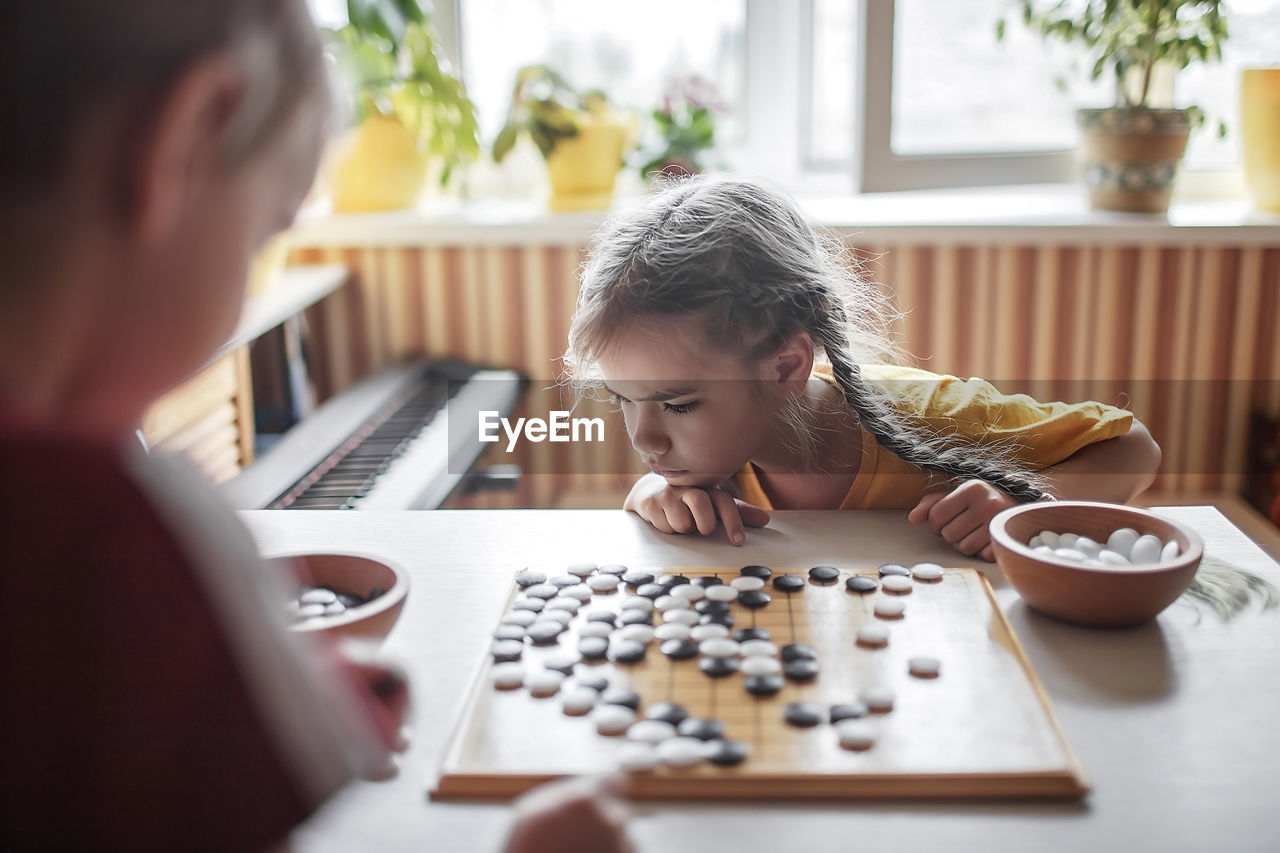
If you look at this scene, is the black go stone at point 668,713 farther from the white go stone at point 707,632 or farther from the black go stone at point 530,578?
the black go stone at point 530,578

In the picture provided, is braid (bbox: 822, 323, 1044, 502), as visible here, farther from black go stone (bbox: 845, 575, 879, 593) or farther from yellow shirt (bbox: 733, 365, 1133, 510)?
black go stone (bbox: 845, 575, 879, 593)

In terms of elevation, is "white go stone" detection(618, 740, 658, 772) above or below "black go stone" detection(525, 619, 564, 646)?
below

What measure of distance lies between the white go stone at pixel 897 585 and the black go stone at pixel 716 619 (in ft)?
0.44

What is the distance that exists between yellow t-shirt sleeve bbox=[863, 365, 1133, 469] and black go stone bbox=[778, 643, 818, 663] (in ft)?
1.87

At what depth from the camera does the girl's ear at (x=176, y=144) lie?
16.7 inches

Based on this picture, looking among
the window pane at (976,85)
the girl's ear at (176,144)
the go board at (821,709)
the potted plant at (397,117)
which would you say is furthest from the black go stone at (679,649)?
the window pane at (976,85)

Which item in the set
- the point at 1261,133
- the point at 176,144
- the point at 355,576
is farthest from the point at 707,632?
the point at 1261,133

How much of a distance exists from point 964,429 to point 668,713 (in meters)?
0.70

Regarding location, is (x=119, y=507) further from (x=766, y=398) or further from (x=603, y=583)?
(x=766, y=398)

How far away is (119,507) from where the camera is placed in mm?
418

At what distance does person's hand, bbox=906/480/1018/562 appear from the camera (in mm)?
967

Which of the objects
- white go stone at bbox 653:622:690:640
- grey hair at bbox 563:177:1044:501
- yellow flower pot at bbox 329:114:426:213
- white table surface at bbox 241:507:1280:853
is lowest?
white table surface at bbox 241:507:1280:853

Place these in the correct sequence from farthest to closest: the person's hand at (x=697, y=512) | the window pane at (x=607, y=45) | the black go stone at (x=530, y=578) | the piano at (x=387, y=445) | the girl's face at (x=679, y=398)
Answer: the window pane at (x=607, y=45)
the piano at (x=387, y=445)
the girl's face at (x=679, y=398)
the person's hand at (x=697, y=512)
the black go stone at (x=530, y=578)

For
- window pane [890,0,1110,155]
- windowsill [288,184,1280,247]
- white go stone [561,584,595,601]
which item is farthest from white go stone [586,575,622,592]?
window pane [890,0,1110,155]
